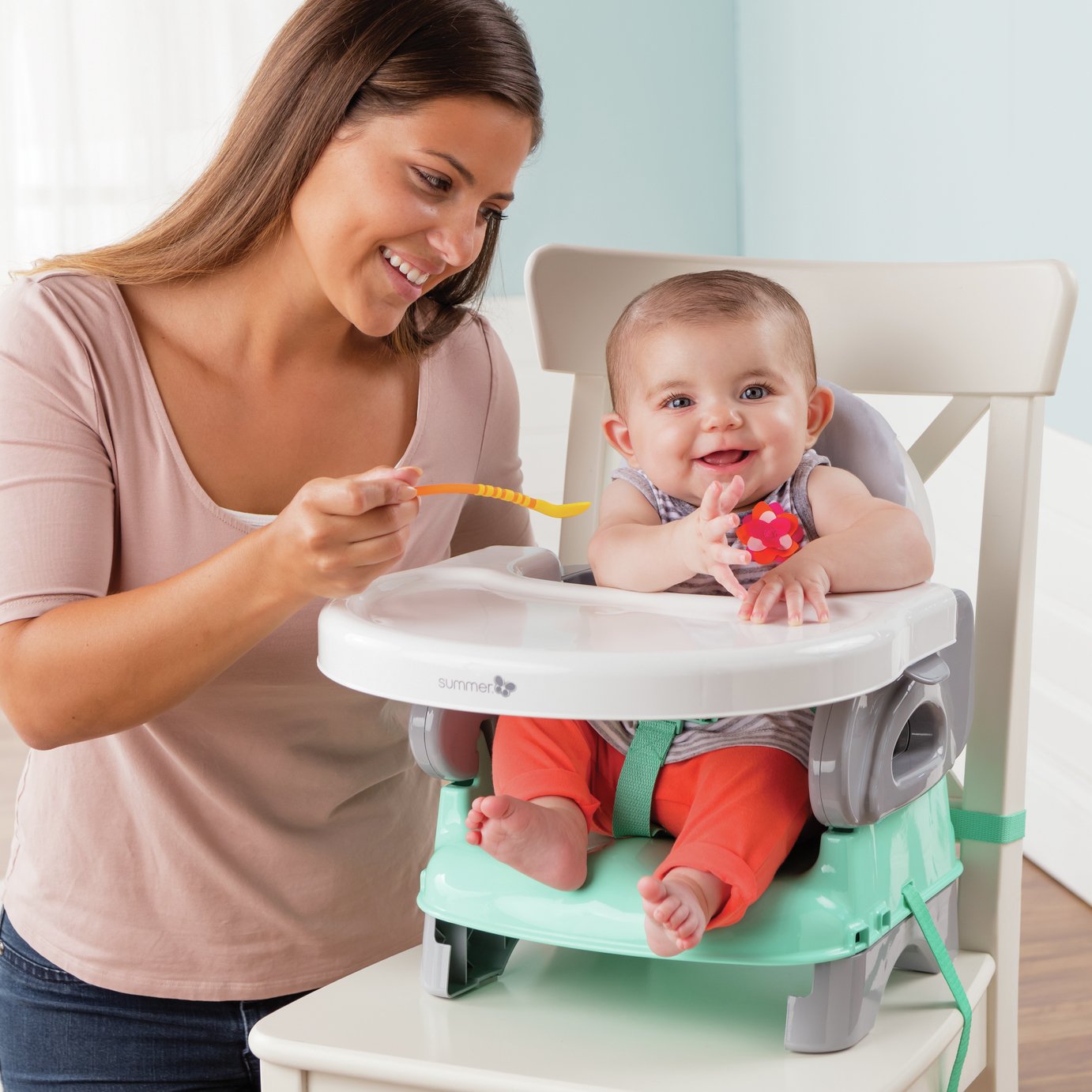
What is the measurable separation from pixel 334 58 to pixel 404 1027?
61 cm

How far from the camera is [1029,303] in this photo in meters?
0.94

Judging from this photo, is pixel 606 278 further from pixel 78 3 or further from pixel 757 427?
pixel 78 3

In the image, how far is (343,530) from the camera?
0.71 meters

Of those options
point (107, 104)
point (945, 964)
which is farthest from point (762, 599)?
point (107, 104)

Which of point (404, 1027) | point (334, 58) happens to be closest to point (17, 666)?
point (404, 1027)

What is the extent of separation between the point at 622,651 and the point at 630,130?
8.48 ft

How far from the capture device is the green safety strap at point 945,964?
0.78 m

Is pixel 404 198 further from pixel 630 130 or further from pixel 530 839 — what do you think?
pixel 630 130

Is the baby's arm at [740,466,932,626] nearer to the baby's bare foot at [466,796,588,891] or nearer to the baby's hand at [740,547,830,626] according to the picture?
the baby's hand at [740,547,830,626]

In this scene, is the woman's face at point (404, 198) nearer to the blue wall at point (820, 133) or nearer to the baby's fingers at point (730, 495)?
the baby's fingers at point (730, 495)

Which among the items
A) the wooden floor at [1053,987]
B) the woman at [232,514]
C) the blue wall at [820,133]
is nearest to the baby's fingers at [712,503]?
the woman at [232,514]

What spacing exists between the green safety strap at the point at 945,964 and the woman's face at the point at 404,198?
49 centimetres

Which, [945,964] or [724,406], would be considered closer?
[945,964]

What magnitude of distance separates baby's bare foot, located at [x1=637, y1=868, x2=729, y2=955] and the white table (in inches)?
3.1
